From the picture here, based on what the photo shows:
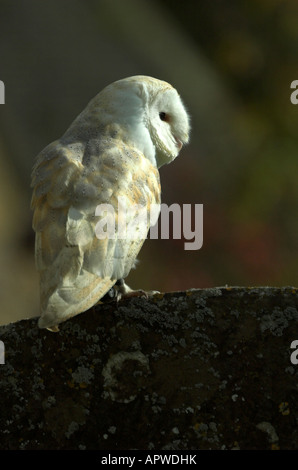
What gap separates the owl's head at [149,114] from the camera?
134 centimetres

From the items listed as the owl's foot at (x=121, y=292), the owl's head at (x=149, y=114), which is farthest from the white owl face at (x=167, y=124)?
the owl's foot at (x=121, y=292)

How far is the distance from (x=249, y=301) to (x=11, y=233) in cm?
203

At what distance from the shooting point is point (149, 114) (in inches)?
54.7

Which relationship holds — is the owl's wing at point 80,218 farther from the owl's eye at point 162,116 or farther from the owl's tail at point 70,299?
the owl's eye at point 162,116

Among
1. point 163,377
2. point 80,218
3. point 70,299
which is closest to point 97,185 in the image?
point 80,218

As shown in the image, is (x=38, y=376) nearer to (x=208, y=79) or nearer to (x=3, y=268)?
(x=3, y=268)

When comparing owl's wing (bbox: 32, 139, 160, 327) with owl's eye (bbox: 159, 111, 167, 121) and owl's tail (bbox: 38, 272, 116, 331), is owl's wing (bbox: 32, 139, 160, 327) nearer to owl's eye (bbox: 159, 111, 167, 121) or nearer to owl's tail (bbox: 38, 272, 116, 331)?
owl's tail (bbox: 38, 272, 116, 331)

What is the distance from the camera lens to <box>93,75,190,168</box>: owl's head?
134cm

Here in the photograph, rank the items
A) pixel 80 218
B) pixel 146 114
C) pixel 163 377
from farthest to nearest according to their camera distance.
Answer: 1. pixel 146 114
2. pixel 80 218
3. pixel 163 377

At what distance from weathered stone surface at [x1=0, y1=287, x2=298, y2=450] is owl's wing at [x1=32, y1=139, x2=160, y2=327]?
0.15 ft

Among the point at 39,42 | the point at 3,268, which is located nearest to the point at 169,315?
the point at 3,268

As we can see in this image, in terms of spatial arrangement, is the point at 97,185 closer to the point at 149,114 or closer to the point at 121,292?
the point at 121,292

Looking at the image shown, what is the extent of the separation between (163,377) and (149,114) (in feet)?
2.08
